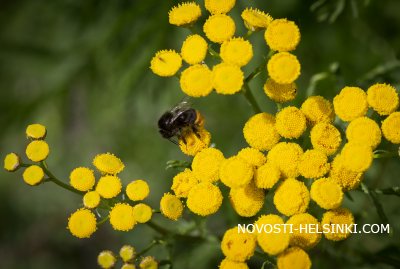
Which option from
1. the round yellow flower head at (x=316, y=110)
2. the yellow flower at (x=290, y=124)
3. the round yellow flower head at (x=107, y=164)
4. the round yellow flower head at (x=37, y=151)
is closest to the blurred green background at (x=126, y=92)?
the round yellow flower head at (x=316, y=110)

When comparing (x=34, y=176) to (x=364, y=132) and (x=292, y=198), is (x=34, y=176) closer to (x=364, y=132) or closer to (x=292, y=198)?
(x=292, y=198)

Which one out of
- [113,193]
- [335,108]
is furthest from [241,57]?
[113,193]

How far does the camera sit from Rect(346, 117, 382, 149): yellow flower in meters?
2.32

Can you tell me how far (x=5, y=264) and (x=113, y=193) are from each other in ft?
13.9

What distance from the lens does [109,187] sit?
245 centimetres

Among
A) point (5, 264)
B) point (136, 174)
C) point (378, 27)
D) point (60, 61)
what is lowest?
point (5, 264)

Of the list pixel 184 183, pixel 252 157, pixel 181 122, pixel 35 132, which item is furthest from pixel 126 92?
pixel 252 157

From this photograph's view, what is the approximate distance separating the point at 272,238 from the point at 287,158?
0.36 metres

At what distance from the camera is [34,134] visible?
2586 millimetres

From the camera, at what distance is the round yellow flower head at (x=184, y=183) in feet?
7.88

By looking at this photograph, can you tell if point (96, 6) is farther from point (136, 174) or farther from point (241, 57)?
point (241, 57)

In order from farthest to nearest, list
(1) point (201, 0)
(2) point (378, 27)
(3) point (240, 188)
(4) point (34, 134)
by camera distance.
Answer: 1. (2) point (378, 27)
2. (1) point (201, 0)
3. (4) point (34, 134)
4. (3) point (240, 188)

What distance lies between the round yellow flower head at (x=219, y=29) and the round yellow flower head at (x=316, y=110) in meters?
0.47

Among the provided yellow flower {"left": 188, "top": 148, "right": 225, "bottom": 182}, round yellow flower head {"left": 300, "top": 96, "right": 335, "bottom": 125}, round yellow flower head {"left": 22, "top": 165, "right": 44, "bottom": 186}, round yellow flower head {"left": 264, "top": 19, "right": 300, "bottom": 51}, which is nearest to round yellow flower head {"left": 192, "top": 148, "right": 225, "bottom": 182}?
yellow flower {"left": 188, "top": 148, "right": 225, "bottom": 182}
